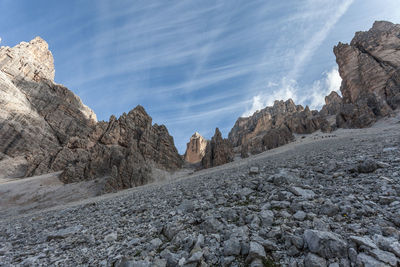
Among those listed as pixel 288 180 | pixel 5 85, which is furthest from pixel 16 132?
pixel 288 180

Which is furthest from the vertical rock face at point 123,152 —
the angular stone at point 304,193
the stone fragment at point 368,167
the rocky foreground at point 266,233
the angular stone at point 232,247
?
the stone fragment at point 368,167

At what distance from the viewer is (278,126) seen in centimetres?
10356

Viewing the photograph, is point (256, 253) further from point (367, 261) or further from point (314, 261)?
point (367, 261)

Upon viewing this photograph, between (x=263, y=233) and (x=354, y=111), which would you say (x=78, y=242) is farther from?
(x=354, y=111)

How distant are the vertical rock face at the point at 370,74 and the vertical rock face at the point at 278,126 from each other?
42.4 ft

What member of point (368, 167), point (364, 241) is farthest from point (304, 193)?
point (368, 167)

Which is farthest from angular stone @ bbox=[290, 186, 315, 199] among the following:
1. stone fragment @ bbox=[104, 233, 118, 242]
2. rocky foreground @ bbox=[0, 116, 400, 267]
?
stone fragment @ bbox=[104, 233, 118, 242]

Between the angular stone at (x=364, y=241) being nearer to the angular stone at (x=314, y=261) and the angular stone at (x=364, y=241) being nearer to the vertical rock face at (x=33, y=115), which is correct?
the angular stone at (x=314, y=261)

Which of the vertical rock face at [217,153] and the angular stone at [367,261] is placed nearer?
the angular stone at [367,261]

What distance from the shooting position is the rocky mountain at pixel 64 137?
4894 cm

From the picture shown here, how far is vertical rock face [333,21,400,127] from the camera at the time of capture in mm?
65125

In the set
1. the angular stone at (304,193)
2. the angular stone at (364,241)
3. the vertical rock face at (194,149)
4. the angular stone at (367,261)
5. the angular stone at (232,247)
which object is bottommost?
the angular stone at (367,261)

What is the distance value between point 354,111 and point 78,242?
3627 inches

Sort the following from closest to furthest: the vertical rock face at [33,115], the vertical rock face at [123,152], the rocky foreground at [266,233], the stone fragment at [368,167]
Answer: the rocky foreground at [266,233] → the stone fragment at [368,167] → the vertical rock face at [123,152] → the vertical rock face at [33,115]
